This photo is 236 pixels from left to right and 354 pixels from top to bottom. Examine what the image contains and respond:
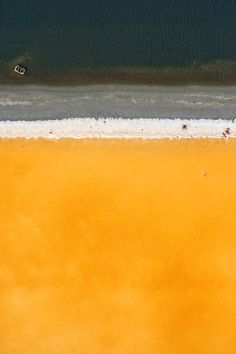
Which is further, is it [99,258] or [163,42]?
[163,42]

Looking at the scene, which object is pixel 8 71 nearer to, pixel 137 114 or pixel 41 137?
pixel 41 137

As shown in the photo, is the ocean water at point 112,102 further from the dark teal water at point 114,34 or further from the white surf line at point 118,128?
the dark teal water at point 114,34

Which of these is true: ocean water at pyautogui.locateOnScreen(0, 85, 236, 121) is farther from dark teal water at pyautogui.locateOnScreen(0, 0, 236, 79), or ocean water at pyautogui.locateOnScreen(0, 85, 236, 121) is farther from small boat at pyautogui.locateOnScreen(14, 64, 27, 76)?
dark teal water at pyautogui.locateOnScreen(0, 0, 236, 79)

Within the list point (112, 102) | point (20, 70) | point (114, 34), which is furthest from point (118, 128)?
point (20, 70)

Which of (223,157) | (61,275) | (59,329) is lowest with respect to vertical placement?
(59,329)

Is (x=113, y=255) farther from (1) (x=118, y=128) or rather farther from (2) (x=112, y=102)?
(2) (x=112, y=102)

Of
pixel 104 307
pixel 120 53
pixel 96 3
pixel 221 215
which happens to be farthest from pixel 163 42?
pixel 104 307
